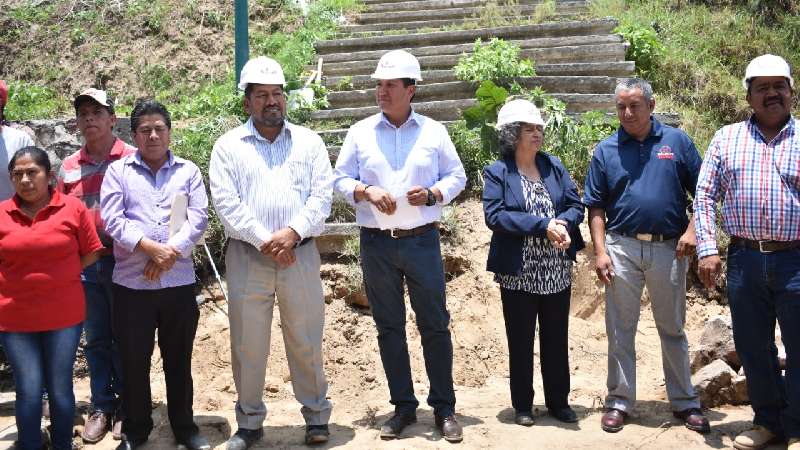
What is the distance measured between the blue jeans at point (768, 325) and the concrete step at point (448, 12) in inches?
286

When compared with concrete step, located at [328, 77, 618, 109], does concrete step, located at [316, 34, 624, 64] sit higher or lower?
higher

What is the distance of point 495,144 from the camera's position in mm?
7543

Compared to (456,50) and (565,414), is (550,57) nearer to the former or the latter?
(456,50)

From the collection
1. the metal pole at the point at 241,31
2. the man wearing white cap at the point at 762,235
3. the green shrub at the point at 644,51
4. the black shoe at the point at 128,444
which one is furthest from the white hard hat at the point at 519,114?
the green shrub at the point at 644,51

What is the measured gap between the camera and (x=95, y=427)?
511cm

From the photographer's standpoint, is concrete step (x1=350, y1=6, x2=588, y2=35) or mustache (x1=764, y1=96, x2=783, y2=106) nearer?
mustache (x1=764, y1=96, x2=783, y2=106)

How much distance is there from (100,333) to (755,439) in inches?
151

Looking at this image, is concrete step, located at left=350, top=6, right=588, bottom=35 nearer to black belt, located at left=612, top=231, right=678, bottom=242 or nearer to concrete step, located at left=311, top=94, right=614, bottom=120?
concrete step, located at left=311, top=94, right=614, bottom=120

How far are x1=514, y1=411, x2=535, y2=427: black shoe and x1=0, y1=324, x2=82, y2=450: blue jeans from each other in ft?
8.42

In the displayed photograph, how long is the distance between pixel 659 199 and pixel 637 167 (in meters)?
0.24

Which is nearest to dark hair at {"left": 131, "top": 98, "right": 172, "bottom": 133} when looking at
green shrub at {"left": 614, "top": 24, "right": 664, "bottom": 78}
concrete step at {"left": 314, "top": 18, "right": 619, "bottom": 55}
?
concrete step at {"left": 314, "top": 18, "right": 619, "bottom": 55}

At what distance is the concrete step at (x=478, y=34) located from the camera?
10414mm

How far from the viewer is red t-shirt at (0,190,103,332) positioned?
450cm

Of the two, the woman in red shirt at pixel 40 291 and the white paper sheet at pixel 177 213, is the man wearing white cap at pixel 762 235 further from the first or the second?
the woman in red shirt at pixel 40 291
